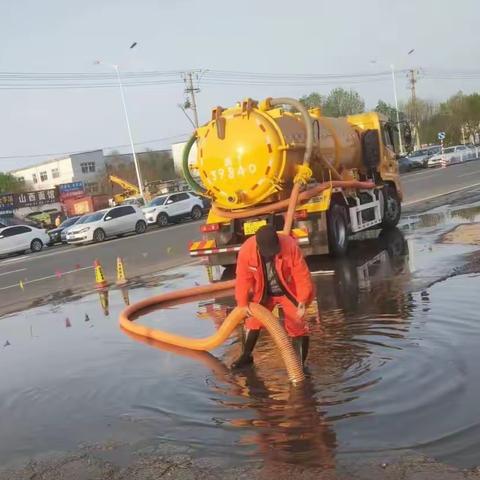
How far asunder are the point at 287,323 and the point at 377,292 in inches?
137

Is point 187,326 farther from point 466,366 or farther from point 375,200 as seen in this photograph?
point 375,200

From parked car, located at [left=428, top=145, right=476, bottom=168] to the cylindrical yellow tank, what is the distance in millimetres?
44143

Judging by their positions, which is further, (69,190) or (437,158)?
(69,190)

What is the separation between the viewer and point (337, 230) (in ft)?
41.9

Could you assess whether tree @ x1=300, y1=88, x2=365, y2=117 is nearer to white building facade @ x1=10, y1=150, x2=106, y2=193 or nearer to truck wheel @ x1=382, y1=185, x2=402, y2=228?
white building facade @ x1=10, y1=150, x2=106, y2=193

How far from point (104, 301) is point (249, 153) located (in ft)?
12.2

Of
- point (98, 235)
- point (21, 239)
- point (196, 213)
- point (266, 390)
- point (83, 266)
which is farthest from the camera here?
point (196, 213)

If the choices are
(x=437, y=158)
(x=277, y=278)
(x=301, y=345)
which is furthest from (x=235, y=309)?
(x=437, y=158)

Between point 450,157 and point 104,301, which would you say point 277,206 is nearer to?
point 104,301

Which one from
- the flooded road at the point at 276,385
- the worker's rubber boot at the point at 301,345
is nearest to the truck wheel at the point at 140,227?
the flooded road at the point at 276,385

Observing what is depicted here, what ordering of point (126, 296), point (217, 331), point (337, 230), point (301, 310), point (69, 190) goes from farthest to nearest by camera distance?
point (69, 190) < point (337, 230) < point (126, 296) < point (217, 331) < point (301, 310)

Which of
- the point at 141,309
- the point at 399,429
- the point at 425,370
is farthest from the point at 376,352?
the point at 141,309

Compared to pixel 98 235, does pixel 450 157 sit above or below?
below

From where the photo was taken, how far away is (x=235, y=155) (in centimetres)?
1162
